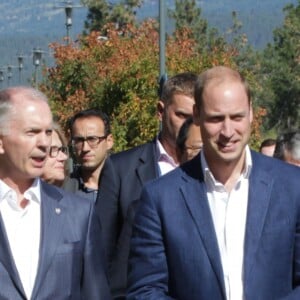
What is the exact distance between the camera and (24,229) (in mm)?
4988

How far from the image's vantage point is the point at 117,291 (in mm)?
6312

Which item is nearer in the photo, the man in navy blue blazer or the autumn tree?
the man in navy blue blazer

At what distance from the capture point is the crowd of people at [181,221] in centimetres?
472

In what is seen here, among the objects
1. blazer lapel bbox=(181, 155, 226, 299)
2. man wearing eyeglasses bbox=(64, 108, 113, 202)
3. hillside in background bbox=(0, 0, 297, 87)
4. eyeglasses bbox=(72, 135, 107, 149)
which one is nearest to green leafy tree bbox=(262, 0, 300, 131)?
hillside in background bbox=(0, 0, 297, 87)

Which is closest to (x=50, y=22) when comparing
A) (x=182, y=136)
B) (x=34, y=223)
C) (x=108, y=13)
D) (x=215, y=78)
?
(x=108, y=13)

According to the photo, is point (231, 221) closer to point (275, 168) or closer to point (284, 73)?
point (275, 168)

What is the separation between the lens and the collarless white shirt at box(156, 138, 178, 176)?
6.90 m

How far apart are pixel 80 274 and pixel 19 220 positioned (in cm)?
38

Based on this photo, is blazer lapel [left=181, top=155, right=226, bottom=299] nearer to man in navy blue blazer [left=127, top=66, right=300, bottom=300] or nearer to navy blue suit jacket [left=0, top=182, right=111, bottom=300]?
man in navy blue blazer [left=127, top=66, right=300, bottom=300]

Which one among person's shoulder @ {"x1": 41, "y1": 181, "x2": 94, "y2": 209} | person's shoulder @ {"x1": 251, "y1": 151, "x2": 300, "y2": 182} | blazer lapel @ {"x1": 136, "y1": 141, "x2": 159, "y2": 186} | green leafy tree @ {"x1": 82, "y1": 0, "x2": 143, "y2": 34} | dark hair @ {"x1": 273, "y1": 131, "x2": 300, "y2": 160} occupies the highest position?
person's shoulder @ {"x1": 251, "y1": 151, "x2": 300, "y2": 182}

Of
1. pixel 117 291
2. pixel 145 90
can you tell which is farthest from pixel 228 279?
pixel 145 90

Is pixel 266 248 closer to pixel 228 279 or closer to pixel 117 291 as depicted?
pixel 228 279

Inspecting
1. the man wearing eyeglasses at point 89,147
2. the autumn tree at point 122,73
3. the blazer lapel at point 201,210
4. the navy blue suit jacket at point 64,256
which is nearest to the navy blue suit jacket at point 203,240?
the blazer lapel at point 201,210

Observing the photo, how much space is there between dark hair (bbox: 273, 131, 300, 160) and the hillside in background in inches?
643
